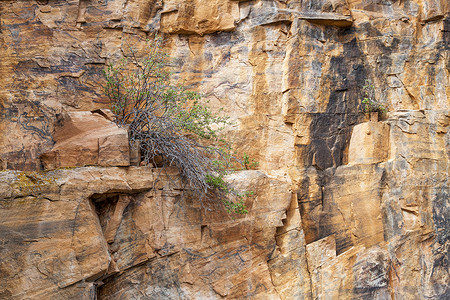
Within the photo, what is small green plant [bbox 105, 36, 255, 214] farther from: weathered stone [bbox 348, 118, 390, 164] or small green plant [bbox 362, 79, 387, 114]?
small green plant [bbox 362, 79, 387, 114]

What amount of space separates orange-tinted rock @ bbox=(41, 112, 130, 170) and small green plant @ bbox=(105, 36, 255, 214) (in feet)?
1.28

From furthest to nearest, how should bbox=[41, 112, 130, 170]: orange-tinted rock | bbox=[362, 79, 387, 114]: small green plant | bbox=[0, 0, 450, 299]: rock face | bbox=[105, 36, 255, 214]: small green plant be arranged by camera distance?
bbox=[362, 79, 387, 114]: small green plant
bbox=[105, 36, 255, 214]: small green plant
bbox=[0, 0, 450, 299]: rock face
bbox=[41, 112, 130, 170]: orange-tinted rock

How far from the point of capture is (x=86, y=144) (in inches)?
255

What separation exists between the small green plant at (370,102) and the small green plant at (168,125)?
273cm

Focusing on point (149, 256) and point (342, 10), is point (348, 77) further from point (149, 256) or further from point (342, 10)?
point (149, 256)

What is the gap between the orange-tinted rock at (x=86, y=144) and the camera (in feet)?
21.1

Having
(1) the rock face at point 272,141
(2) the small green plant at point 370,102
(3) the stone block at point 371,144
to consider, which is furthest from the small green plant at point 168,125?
(2) the small green plant at point 370,102

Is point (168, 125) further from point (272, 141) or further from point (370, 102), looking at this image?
point (370, 102)

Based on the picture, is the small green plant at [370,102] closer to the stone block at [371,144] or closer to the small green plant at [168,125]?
the stone block at [371,144]

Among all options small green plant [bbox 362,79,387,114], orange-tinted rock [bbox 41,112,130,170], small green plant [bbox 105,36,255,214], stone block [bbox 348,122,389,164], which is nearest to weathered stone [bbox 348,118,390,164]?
stone block [bbox 348,122,389,164]

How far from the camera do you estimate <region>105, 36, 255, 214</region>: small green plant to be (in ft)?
23.0

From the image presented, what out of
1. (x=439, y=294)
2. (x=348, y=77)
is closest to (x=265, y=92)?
(x=348, y=77)

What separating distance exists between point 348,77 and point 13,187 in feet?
21.8

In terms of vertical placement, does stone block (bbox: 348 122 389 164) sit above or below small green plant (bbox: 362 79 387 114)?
below
